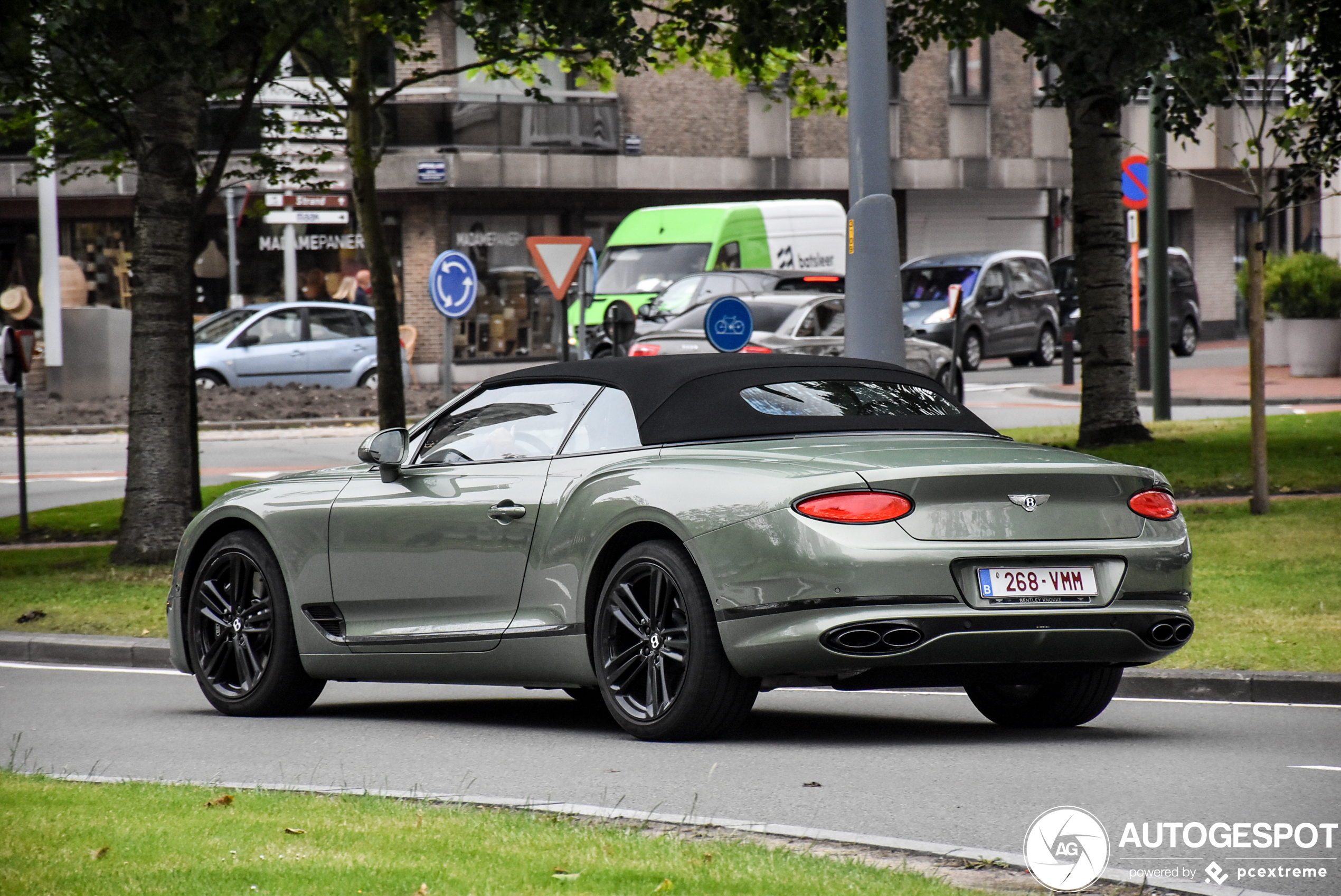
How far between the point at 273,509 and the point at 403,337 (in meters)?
29.4

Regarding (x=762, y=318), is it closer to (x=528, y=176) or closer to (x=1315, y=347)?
(x=1315, y=347)

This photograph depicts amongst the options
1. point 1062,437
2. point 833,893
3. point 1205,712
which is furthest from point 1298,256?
point 833,893

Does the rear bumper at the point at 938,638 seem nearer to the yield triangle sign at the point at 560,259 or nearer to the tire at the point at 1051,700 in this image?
the tire at the point at 1051,700

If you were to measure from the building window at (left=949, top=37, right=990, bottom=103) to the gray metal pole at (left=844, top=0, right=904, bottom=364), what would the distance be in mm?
37639

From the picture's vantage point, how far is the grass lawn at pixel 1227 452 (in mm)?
17406

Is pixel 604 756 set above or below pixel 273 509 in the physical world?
below

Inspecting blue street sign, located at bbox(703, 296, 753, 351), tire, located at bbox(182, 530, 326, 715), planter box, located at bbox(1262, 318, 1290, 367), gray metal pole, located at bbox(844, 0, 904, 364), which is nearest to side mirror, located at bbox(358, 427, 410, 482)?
tire, located at bbox(182, 530, 326, 715)

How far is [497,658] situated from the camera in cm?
802

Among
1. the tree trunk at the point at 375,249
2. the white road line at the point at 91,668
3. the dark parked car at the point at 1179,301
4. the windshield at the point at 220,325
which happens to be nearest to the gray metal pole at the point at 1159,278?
the tree trunk at the point at 375,249

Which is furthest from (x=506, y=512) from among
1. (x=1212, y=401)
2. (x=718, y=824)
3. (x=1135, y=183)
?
(x=1135, y=183)

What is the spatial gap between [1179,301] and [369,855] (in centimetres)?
3852

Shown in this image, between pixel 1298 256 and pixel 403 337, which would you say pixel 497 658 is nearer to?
pixel 1298 256

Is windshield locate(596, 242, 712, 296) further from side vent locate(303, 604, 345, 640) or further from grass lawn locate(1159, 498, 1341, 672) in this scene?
side vent locate(303, 604, 345, 640)

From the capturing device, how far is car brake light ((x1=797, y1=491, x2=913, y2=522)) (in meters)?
6.92
